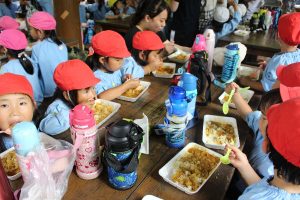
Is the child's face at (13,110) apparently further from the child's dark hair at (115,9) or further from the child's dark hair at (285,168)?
the child's dark hair at (115,9)

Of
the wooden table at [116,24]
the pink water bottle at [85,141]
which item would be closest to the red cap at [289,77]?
the pink water bottle at [85,141]

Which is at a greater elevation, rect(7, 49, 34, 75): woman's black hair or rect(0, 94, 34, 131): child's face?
rect(0, 94, 34, 131): child's face

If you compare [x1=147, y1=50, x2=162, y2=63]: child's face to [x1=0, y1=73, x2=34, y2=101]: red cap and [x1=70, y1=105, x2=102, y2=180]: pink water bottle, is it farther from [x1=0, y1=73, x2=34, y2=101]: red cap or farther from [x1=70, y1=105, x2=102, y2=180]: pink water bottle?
[x1=70, y1=105, x2=102, y2=180]: pink water bottle

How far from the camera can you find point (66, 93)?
1.40 meters

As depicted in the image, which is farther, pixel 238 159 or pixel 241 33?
pixel 241 33

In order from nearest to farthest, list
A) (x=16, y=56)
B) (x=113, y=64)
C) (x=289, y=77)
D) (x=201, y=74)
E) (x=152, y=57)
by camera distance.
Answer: (x=289, y=77)
(x=201, y=74)
(x=113, y=64)
(x=152, y=57)
(x=16, y=56)

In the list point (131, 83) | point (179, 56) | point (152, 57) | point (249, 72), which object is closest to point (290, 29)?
point (249, 72)

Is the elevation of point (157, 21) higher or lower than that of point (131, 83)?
higher

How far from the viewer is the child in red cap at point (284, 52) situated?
178 cm

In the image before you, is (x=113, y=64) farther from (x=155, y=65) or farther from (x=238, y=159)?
(x=238, y=159)

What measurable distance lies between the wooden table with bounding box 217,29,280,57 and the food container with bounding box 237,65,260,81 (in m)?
1.09

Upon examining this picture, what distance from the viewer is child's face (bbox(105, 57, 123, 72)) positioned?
1797 millimetres

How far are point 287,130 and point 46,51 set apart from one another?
2.33m

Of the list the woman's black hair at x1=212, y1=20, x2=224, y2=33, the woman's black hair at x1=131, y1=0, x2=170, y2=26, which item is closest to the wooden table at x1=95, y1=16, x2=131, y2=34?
the woman's black hair at x1=212, y1=20, x2=224, y2=33
